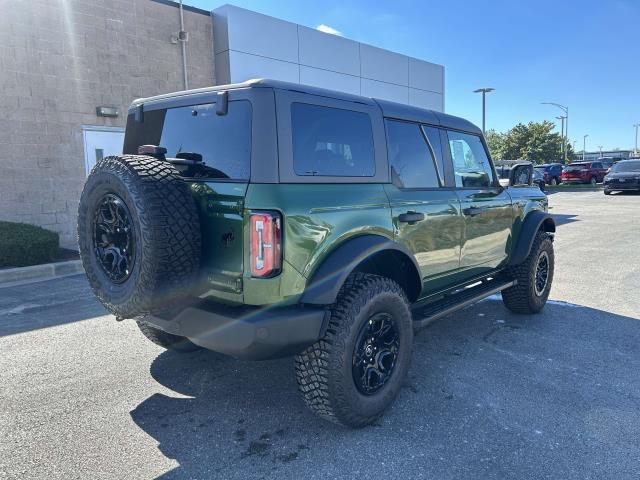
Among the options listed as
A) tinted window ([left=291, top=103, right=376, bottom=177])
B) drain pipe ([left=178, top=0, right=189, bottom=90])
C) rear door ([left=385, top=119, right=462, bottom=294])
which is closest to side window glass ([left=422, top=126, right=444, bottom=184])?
rear door ([left=385, top=119, right=462, bottom=294])

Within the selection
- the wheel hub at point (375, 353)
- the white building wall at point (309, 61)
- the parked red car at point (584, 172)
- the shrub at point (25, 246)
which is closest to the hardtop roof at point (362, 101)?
the wheel hub at point (375, 353)

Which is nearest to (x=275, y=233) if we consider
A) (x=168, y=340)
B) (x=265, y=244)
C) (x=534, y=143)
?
(x=265, y=244)

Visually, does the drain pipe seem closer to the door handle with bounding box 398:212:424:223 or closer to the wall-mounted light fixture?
the wall-mounted light fixture

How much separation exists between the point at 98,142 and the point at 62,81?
1.37 meters

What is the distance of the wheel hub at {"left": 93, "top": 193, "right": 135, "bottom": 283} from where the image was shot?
8.74ft

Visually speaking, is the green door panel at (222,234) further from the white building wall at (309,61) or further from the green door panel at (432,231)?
the white building wall at (309,61)

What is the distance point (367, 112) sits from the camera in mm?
3254

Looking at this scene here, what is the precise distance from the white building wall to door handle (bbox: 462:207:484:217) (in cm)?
952

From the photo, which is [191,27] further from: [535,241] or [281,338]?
[281,338]

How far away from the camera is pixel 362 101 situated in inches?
127

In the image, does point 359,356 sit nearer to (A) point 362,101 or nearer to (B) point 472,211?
(A) point 362,101

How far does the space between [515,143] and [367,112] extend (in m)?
50.8

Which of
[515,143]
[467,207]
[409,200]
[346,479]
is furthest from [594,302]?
[515,143]

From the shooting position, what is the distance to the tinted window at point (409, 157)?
134 inches
